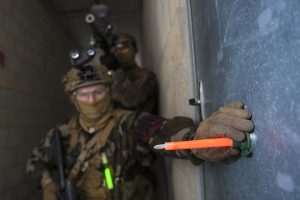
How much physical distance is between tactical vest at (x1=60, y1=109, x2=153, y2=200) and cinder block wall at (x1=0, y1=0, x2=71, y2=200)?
24.1 inches

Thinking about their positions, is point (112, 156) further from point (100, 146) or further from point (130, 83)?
point (130, 83)

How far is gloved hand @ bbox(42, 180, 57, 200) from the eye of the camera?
1836mm

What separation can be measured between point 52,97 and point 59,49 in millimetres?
897

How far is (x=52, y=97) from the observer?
11.7 feet

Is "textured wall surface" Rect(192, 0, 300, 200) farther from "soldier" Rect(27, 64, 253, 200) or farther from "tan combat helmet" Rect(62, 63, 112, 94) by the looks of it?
"tan combat helmet" Rect(62, 63, 112, 94)

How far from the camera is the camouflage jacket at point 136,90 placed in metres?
2.19

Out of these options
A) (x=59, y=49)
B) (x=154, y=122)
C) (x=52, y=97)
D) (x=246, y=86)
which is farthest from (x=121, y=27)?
(x=246, y=86)

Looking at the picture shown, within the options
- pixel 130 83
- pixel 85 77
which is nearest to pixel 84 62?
pixel 85 77

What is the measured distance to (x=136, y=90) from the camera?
2236mm

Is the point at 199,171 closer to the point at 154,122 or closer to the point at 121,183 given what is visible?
the point at 154,122

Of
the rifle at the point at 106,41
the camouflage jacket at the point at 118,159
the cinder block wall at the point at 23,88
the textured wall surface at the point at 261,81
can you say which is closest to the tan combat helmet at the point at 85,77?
the camouflage jacket at the point at 118,159

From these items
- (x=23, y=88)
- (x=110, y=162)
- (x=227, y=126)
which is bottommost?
(x=110, y=162)

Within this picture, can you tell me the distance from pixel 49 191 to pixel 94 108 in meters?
0.54

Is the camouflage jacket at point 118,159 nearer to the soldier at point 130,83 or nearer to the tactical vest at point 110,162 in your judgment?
the tactical vest at point 110,162
